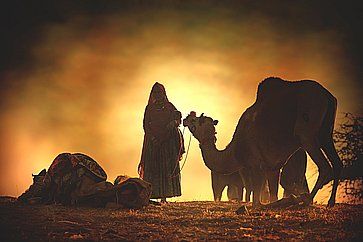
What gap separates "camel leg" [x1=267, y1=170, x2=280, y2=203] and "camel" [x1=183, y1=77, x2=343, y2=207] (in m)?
0.14

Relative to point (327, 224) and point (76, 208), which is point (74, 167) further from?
point (327, 224)

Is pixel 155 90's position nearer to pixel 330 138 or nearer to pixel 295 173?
pixel 295 173

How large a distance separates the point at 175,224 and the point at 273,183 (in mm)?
3660

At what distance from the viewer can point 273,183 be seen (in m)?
10.7

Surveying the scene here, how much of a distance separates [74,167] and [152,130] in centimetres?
328

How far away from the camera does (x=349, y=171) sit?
32.0 ft

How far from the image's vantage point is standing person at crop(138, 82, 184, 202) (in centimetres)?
1281

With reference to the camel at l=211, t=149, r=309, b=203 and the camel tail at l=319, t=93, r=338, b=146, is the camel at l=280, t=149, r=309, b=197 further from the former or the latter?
the camel tail at l=319, t=93, r=338, b=146

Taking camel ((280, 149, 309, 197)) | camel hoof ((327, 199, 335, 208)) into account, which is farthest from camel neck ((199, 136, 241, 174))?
camel ((280, 149, 309, 197))

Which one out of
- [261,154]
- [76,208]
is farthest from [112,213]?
[261,154]

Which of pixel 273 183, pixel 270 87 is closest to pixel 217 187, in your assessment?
pixel 273 183

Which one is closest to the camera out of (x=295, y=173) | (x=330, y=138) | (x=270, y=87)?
(x=330, y=138)

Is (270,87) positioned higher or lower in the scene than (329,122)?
higher

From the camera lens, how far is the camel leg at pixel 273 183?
10650mm
